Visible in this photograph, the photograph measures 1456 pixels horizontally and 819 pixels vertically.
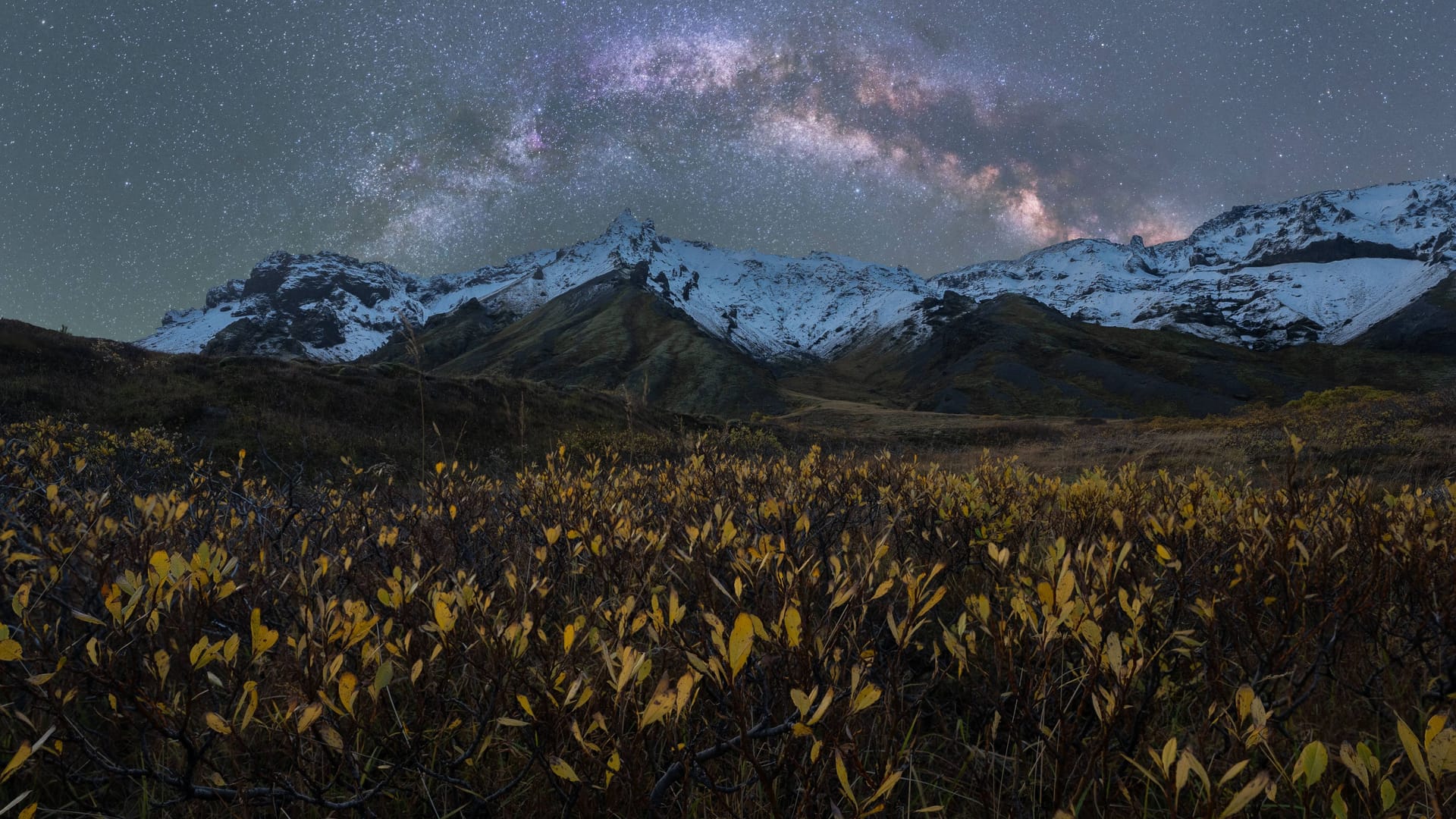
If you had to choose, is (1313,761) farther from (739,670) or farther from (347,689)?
(347,689)

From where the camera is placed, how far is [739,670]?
1087mm

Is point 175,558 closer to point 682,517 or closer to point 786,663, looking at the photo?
point 786,663

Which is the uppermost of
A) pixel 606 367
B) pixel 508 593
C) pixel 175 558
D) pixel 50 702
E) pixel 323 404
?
pixel 606 367

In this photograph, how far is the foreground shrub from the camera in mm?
1295

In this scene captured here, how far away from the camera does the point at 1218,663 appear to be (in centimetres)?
172

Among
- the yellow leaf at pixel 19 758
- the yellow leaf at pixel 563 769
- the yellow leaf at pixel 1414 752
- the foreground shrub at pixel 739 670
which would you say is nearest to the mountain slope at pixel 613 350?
the foreground shrub at pixel 739 670

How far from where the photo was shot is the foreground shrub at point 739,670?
1.29 meters

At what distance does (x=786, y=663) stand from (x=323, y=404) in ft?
64.6

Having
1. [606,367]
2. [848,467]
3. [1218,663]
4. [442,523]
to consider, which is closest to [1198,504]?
[1218,663]

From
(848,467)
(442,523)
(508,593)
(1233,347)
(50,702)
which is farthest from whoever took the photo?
(1233,347)

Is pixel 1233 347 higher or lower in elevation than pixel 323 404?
higher

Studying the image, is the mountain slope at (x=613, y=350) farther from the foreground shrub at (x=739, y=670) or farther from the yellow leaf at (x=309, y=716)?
the yellow leaf at (x=309, y=716)

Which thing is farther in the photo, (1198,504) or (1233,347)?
(1233,347)

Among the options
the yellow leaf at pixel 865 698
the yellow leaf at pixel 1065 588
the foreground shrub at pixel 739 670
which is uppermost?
the yellow leaf at pixel 1065 588
